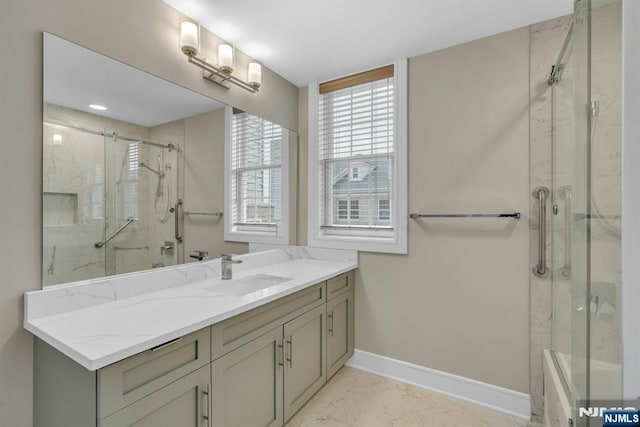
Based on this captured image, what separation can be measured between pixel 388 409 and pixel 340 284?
2.85 ft

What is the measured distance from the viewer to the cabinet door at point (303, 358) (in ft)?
5.61

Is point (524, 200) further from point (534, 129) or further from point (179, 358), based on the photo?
point (179, 358)

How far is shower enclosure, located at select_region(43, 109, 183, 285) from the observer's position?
4.14 feet

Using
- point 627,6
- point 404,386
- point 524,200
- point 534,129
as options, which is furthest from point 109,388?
point 534,129

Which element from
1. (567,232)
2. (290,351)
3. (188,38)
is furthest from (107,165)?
(567,232)

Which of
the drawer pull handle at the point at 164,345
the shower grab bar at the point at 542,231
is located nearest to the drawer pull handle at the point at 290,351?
the drawer pull handle at the point at 164,345

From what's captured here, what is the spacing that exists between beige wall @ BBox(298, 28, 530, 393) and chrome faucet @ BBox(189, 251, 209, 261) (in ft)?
4.26

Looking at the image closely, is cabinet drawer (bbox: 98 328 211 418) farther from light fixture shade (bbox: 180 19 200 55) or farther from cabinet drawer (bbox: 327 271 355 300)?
light fixture shade (bbox: 180 19 200 55)

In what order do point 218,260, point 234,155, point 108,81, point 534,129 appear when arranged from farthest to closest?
1. point 234,155
2. point 218,260
3. point 534,129
4. point 108,81

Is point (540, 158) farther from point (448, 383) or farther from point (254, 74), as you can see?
point (254, 74)

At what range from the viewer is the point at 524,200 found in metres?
1.88

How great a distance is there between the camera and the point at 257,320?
4.91 feet

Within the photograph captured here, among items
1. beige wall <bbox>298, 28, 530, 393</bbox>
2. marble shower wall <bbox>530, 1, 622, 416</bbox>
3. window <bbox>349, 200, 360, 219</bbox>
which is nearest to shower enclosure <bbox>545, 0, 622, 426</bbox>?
marble shower wall <bbox>530, 1, 622, 416</bbox>

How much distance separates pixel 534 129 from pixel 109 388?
2461 mm
